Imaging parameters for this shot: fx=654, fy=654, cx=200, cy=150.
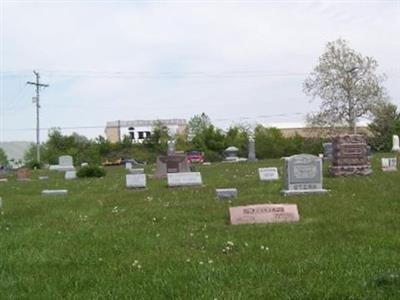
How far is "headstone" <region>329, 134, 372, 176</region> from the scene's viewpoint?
21.8m

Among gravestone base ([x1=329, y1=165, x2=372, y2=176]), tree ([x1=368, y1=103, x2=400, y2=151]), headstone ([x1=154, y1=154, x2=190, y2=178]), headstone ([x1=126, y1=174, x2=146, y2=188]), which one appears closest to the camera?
gravestone base ([x1=329, y1=165, x2=372, y2=176])

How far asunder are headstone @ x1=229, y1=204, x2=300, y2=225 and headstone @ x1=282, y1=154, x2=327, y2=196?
16.5 ft

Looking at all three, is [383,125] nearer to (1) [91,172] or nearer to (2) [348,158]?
(1) [91,172]

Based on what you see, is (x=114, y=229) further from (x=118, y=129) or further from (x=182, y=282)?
(x=118, y=129)

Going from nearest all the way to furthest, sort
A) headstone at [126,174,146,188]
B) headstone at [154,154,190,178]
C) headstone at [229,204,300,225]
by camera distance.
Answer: headstone at [229,204,300,225], headstone at [126,174,146,188], headstone at [154,154,190,178]

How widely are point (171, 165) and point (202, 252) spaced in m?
19.8

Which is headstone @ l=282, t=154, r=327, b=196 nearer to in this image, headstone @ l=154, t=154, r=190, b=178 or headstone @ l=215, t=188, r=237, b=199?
headstone @ l=215, t=188, r=237, b=199

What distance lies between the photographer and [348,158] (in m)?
21.9

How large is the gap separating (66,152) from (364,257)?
7170 cm

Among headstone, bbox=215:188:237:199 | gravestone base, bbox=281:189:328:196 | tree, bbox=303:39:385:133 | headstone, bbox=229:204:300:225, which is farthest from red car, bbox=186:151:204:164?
headstone, bbox=229:204:300:225

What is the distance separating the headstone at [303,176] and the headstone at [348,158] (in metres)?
5.04

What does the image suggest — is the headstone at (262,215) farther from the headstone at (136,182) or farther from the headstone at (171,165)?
the headstone at (171,165)

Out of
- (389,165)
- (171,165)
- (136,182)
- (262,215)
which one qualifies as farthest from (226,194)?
(171,165)

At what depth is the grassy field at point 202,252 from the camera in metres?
6.52
